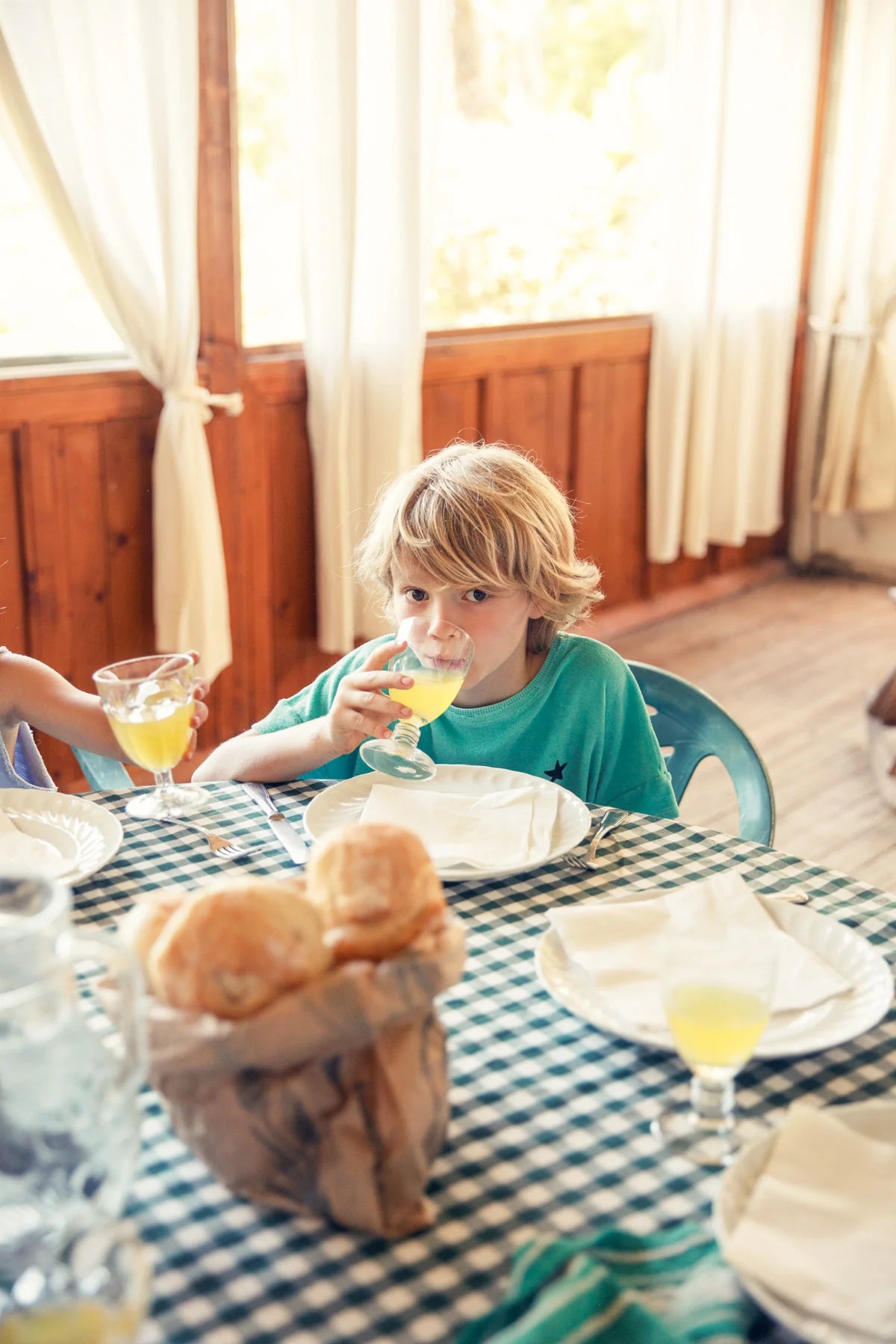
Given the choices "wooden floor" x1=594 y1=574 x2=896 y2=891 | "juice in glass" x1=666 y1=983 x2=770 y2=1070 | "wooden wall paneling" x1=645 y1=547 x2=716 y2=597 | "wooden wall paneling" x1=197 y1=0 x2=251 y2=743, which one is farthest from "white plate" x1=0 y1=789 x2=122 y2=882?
"wooden wall paneling" x1=645 y1=547 x2=716 y2=597

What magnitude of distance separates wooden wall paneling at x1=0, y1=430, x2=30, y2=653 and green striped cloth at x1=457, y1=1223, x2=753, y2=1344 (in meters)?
2.37

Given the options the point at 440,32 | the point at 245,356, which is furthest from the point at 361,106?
the point at 245,356

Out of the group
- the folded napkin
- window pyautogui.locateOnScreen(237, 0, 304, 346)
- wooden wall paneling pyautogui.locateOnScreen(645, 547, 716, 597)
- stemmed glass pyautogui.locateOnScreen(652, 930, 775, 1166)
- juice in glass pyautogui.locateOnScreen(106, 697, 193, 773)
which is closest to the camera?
stemmed glass pyautogui.locateOnScreen(652, 930, 775, 1166)

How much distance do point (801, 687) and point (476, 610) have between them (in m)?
2.97

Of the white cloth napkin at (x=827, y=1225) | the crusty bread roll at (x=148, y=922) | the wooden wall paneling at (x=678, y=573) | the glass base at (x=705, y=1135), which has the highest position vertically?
the crusty bread roll at (x=148, y=922)

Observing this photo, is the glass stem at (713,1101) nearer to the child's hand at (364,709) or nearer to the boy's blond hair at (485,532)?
the child's hand at (364,709)

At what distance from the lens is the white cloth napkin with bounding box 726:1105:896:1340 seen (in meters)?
0.72

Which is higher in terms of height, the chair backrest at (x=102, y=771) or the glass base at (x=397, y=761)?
the glass base at (x=397, y=761)

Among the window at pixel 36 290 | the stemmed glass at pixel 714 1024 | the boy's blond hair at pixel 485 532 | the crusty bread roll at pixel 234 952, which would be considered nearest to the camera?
the crusty bread roll at pixel 234 952

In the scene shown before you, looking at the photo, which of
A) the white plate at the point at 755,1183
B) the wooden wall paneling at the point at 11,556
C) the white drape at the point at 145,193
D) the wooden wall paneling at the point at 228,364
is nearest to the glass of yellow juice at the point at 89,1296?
the white plate at the point at 755,1183

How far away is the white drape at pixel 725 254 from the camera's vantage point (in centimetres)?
445

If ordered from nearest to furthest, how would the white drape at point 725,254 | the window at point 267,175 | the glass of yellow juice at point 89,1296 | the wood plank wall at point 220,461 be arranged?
the glass of yellow juice at point 89,1296 < the wood plank wall at point 220,461 < the window at point 267,175 < the white drape at point 725,254

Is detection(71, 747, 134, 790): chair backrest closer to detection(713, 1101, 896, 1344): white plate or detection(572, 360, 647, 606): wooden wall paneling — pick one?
detection(713, 1101, 896, 1344): white plate

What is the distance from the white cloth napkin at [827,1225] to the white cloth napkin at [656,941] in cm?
16
